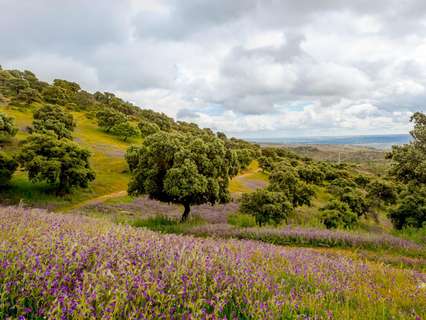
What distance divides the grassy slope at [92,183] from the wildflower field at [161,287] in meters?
24.4

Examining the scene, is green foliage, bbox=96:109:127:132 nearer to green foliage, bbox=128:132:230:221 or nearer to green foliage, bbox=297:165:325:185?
green foliage, bbox=297:165:325:185

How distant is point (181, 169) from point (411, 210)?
14.8 m

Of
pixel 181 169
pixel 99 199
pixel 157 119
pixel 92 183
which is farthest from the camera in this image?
pixel 157 119

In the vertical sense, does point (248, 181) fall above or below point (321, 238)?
below

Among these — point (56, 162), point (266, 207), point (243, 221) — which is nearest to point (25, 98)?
point (56, 162)

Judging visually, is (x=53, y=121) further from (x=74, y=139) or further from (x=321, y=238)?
(x=321, y=238)

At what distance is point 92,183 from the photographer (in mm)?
34406

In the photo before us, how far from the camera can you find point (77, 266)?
328 centimetres

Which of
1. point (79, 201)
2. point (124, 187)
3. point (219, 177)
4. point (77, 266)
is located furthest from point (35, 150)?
point (77, 266)

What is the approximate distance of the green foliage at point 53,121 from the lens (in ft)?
152

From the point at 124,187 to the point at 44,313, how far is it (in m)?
35.0

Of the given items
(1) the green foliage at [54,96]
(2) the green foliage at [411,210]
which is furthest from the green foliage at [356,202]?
(1) the green foliage at [54,96]

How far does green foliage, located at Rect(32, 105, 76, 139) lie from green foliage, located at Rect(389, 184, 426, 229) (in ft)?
144

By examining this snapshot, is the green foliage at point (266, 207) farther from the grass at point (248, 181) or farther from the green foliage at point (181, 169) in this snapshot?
the grass at point (248, 181)
